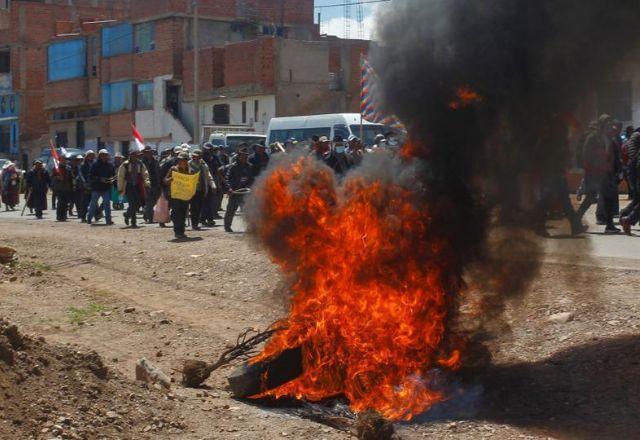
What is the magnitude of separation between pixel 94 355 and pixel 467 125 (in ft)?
11.3

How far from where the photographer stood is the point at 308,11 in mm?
53906

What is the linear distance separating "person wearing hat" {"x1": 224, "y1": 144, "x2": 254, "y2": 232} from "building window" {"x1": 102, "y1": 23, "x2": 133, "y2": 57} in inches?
1407

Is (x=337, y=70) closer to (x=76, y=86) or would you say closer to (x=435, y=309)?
(x=76, y=86)

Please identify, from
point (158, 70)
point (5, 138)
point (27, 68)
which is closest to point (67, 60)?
point (27, 68)

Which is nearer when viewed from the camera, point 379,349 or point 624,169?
point 379,349

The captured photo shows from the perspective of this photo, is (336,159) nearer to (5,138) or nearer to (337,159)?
(337,159)

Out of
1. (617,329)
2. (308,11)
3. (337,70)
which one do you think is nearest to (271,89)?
(337,70)

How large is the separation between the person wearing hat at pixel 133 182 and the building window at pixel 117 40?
32056 mm

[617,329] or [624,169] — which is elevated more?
[624,169]

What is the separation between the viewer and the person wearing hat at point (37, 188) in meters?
27.8

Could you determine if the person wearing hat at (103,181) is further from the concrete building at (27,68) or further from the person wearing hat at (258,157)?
the concrete building at (27,68)

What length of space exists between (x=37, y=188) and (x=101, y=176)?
6197mm

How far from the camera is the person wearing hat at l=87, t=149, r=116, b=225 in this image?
888 inches

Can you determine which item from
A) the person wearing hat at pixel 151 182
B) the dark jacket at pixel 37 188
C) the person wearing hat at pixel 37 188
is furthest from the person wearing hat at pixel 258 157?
the dark jacket at pixel 37 188
